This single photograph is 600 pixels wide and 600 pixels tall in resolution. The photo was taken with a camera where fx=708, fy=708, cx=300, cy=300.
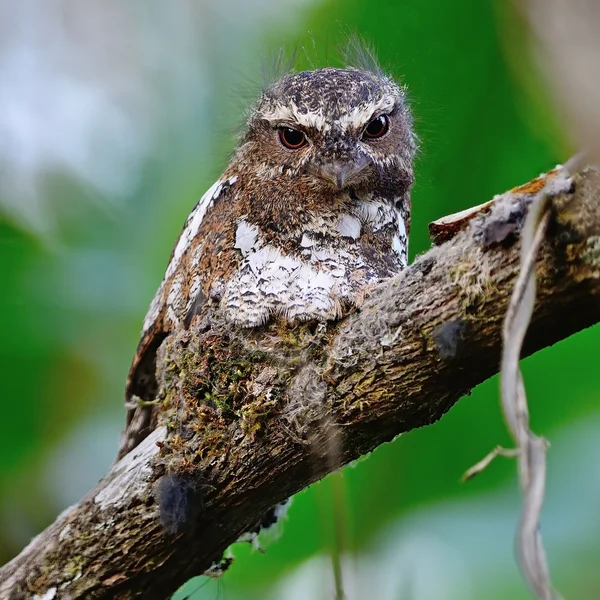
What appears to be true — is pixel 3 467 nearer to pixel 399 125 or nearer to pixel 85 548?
pixel 85 548

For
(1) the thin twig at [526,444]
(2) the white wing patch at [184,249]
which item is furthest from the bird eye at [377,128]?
(1) the thin twig at [526,444]

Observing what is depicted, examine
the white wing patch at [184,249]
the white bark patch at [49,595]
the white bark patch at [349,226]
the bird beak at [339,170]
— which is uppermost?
the white wing patch at [184,249]

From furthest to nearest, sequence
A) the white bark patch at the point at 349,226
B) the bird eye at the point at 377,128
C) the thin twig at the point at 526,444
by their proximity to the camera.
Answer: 1. the bird eye at the point at 377,128
2. the white bark patch at the point at 349,226
3. the thin twig at the point at 526,444

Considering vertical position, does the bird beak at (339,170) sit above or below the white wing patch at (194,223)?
below

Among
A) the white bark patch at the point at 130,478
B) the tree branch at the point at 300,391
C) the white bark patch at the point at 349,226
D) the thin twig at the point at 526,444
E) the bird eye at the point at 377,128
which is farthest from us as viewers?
the bird eye at the point at 377,128

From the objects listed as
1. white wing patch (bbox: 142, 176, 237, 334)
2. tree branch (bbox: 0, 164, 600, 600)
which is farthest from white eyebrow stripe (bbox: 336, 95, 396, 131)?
tree branch (bbox: 0, 164, 600, 600)

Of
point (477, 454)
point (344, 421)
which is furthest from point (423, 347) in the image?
point (477, 454)

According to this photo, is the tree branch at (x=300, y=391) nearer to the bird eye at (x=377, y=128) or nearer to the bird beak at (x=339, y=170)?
the bird beak at (x=339, y=170)
